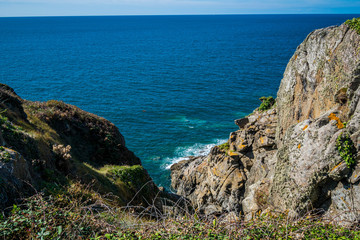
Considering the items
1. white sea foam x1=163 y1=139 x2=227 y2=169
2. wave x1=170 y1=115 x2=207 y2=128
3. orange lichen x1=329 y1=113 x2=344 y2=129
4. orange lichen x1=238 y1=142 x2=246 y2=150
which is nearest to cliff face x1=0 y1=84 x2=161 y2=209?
orange lichen x1=238 y1=142 x2=246 y2=150

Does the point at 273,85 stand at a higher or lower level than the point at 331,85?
lower

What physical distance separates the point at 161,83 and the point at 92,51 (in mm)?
74447

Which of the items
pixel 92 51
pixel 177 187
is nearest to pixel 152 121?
pixel 177 187

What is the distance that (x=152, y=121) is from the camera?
195 ft

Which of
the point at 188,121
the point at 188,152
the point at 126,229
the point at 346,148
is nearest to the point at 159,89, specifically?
the point at 188,121

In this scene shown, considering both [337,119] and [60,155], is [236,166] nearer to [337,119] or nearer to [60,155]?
[337,119]

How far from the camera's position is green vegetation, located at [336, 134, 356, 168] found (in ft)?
47.1

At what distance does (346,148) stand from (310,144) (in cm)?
229

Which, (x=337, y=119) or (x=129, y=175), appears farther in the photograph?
(x=129, y=175)

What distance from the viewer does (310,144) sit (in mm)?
16609

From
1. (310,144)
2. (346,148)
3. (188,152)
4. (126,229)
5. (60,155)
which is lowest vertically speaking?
(188,152)

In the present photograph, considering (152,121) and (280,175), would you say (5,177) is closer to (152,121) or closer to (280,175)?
(280,175)

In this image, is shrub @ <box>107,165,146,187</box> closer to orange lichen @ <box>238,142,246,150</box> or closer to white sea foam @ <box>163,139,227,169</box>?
orange lichen @ <box>238,142,246,150</box>

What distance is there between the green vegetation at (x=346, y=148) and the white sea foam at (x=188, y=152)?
3268 cm
